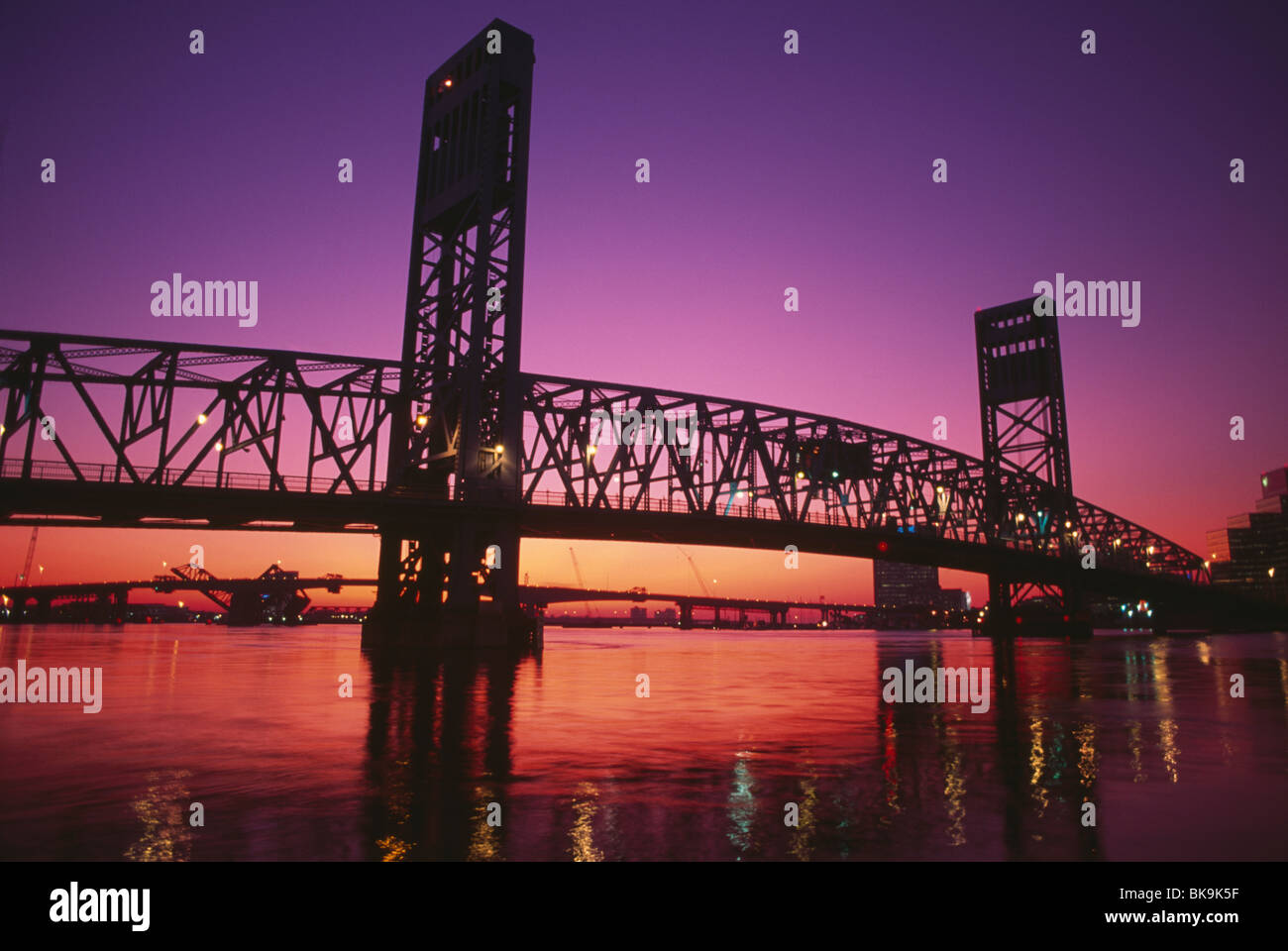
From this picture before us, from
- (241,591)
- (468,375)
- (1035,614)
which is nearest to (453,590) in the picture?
(468,375)

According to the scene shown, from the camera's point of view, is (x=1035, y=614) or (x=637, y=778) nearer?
(x=637, y=778)

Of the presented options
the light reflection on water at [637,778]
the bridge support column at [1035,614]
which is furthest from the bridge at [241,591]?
the light reflection on water at [637,778]

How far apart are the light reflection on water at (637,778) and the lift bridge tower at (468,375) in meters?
23.7

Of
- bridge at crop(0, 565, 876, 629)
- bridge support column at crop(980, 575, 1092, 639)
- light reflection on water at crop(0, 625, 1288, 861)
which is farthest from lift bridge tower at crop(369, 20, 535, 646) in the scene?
bridge at crop(0, 565, 876, 629)

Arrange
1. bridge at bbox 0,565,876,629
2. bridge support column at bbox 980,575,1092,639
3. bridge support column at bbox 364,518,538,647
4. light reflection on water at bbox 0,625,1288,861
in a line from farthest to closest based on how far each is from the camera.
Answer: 1. bridge at bbox 0,565,876,629
2. bridge support column at bbox 980,575,1092,639
3. bridge support column at bbox 364,518,538,647
4. light reflection on water at bbox 0,625,1288,861

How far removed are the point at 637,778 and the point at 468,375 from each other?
129 ft

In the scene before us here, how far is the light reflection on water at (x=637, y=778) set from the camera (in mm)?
7453

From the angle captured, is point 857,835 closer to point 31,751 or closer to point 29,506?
point 31,751

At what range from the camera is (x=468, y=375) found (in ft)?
155

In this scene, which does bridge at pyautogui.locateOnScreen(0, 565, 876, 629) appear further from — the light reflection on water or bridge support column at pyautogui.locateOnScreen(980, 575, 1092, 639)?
the light reflection on water

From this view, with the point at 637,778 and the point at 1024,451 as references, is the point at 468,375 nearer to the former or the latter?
the point at 637,778

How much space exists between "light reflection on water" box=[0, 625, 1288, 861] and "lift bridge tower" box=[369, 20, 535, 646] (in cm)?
2367

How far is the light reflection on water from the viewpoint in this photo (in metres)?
7.45

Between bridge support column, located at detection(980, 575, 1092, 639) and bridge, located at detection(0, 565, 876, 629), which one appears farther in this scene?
bridge, located at detection(0, 565, 876, 629)
